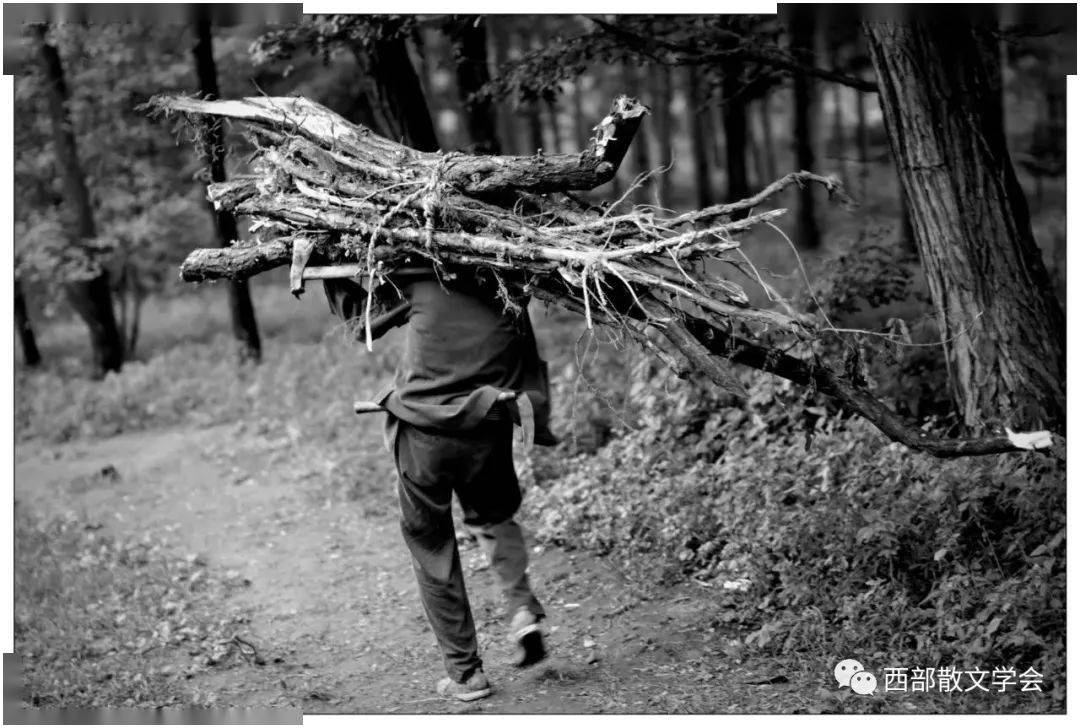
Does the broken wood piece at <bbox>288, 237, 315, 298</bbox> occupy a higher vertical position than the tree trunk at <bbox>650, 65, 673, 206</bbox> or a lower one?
lower

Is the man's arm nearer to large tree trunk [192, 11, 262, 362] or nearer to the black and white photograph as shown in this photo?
the black and white photograph

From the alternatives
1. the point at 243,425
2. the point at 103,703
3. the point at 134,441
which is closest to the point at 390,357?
the point at 243,425

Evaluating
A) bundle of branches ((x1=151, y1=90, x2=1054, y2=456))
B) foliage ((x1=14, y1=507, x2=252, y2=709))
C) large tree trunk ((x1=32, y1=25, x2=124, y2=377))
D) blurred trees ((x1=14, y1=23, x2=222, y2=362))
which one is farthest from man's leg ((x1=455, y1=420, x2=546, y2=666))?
large tree trunk ((x1=32, y1=25, x2=124, y2=377))

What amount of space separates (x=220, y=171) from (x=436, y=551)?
11.1 ft

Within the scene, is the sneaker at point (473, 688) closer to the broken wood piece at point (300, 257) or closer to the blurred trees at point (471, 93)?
the broken wood piece at point (300, 257)

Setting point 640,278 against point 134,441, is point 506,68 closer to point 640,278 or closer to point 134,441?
point 640,278

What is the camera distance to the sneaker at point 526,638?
5.48m

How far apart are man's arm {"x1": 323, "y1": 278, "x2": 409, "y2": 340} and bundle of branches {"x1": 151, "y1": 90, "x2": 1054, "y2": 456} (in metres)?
0.12

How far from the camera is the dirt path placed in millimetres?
5391

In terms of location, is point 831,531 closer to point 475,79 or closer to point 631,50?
point 631,50

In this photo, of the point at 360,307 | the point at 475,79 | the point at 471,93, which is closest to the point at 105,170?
the point at 475,79

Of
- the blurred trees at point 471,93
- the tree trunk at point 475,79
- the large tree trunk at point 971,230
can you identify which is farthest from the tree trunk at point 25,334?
the large tree trunk at point 971,230

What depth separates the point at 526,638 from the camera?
5.56 metres

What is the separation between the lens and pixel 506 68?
8758 millimetres
